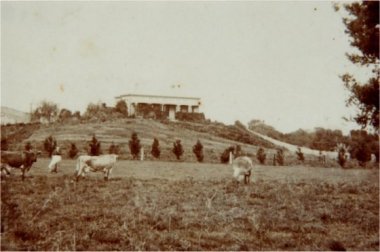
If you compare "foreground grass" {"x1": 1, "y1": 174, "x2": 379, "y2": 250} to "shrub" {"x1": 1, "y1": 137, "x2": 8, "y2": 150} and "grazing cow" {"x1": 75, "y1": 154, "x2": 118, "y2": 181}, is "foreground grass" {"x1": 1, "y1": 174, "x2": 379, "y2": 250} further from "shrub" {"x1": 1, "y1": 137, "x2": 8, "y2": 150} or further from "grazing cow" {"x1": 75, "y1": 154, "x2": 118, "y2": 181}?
"shrub" {"x1": 1, "y1": 137, "x2": 8, "y2": 150}

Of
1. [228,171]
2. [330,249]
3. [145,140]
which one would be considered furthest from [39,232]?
[330,249]

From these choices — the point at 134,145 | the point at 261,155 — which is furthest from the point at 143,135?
the point at 261,155

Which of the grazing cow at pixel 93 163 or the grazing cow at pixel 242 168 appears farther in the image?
the grazing cow at pixel 242 168

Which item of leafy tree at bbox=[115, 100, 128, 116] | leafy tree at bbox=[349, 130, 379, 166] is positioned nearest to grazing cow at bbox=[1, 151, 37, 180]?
leafy tree at bbox=[115, 100, 128, 116]

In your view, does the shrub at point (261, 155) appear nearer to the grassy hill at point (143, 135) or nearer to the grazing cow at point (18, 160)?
the grassy hill at point (143, 135)

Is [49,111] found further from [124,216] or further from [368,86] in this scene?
[368,86]

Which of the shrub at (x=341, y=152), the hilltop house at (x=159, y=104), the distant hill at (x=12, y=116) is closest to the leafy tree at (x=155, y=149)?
the hilltop house at (x=159, y=104)
